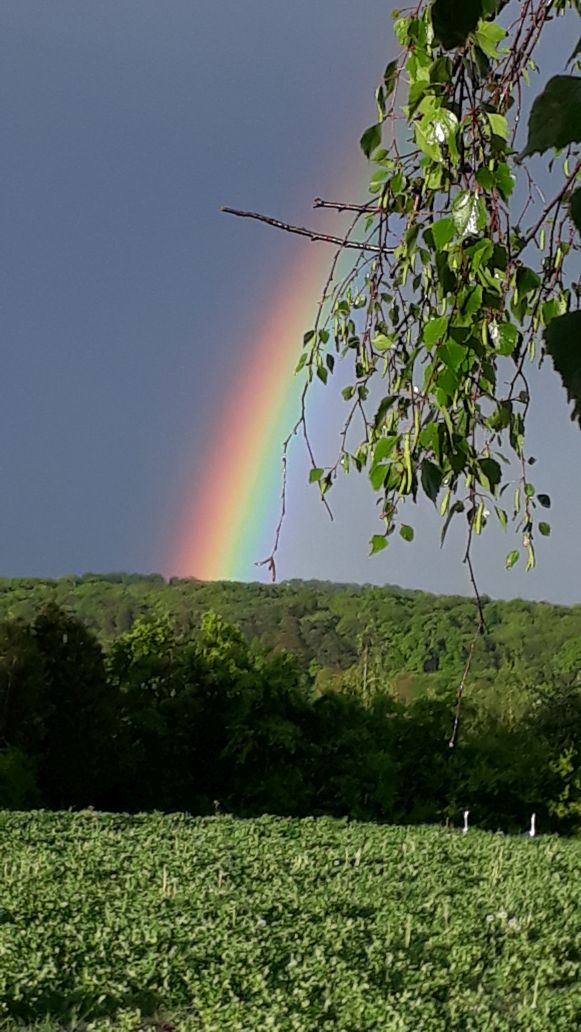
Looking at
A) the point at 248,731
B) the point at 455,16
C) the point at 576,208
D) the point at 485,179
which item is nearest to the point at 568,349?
the point at 576,208

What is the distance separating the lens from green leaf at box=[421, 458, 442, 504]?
894 millimetres

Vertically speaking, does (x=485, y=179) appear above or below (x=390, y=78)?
below

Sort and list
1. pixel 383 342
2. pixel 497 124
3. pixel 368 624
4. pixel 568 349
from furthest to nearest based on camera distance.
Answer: pixel 368 624 < pixel 383 342 < pixel 497 124 < pixel 568 349

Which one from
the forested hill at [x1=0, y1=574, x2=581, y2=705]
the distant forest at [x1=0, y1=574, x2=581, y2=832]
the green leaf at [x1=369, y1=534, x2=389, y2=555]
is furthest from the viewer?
Answer: the forested hill at [x1=0, y1=574, x2=581, y2=705]

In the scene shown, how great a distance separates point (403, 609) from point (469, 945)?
6.73m

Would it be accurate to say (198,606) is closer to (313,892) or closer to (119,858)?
(119,858)

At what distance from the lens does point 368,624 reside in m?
9.42

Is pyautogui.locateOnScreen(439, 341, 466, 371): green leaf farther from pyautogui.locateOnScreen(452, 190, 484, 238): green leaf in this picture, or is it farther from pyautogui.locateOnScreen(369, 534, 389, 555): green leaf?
pyautogui.locateOnScreen(369, 534, 389, 555): green leaf

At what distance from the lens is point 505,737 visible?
23.9ft

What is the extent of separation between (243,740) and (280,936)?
3905 millimetres

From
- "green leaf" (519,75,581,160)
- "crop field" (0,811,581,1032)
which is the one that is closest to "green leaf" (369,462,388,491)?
"green leaf" (519,75,581,160)

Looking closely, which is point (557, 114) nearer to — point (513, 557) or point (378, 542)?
point (378, 542)

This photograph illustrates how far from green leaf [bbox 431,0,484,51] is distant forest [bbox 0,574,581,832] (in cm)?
627

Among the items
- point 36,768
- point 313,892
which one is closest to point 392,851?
point 313,892
